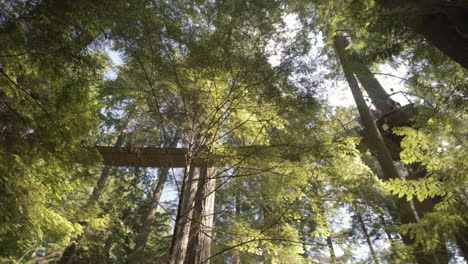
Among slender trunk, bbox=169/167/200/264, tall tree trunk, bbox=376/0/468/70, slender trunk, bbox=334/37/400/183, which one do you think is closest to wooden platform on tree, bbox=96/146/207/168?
slender trunk, bbox=169/167/200/264

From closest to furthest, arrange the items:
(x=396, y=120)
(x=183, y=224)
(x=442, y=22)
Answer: (x=442, y=22) < (x=183, y=224) < (x=396, y=120)

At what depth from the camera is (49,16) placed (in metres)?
2.09

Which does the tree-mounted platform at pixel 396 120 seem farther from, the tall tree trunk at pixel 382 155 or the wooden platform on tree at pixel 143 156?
the wooden platform on tree at pixel 143 156

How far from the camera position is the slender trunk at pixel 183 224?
2.59 meters

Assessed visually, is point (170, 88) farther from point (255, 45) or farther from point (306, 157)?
point (306, 157)

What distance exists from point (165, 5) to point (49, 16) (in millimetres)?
1555

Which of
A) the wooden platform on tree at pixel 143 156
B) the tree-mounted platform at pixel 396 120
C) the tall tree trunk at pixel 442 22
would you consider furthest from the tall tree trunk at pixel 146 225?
the tree-mounted platform at pixel 396 120

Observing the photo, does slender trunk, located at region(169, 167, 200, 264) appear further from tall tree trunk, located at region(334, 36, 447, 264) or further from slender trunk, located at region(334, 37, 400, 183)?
slender trunk, located at region(334, 37, 400, 183)

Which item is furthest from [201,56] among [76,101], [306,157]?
[306,157]

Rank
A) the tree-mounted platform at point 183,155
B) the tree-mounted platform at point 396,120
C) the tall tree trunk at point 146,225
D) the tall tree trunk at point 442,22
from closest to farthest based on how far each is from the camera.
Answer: the tall tree trunk at point 442,22 → the tree-mounted platform at point 183,155 → the tree-mounted platform at point 396,120 → the tall tree trunk at point 146,225

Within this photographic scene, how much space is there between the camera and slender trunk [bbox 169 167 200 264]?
259 centimetres

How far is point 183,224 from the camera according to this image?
8.56 ft

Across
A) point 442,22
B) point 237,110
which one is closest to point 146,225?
point 237,110

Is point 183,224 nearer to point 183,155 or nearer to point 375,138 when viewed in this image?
point 183,155
